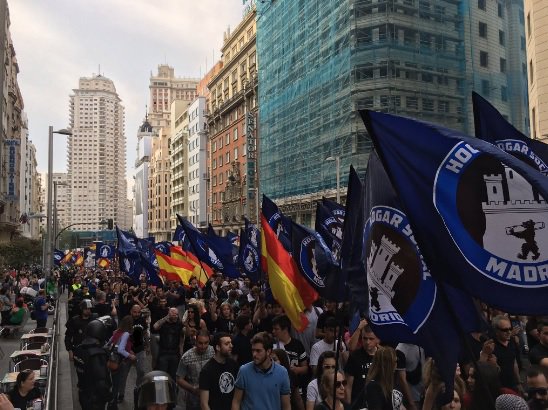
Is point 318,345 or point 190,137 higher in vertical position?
point 190,137

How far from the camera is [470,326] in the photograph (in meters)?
3.78

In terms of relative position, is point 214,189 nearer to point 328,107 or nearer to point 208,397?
point 328,107

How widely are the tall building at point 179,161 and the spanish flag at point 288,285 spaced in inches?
3307

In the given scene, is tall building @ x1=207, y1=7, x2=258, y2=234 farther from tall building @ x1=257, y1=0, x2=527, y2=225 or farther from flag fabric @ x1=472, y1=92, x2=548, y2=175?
flag fabric @ x1=472, y1=92, x2=548, y2=175

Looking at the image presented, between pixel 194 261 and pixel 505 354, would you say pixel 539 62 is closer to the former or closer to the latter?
pixel 194 261

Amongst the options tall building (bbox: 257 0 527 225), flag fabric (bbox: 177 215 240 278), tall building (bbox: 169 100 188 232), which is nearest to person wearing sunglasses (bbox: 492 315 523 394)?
flag fabric (bbox: 177 215 240 278)

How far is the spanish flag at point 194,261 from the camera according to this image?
15617 mm

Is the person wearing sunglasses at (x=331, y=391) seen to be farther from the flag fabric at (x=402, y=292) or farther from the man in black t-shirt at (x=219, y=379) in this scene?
the man in black t-shirt at (x=219, y=379)

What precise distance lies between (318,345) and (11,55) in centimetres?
6013

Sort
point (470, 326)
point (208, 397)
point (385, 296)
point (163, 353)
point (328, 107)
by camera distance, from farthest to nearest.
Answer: point (328, 107) < point (163, 353) < point (208, 397) < point (385, 296) < point (470, 326)

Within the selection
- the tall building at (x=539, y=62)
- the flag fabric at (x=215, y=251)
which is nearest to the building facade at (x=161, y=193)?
the tall building at (x=539, y=62)

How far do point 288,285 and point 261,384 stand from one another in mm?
2962

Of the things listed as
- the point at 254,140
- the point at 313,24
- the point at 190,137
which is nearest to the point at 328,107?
the point at 313,24

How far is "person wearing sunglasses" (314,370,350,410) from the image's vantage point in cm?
477
